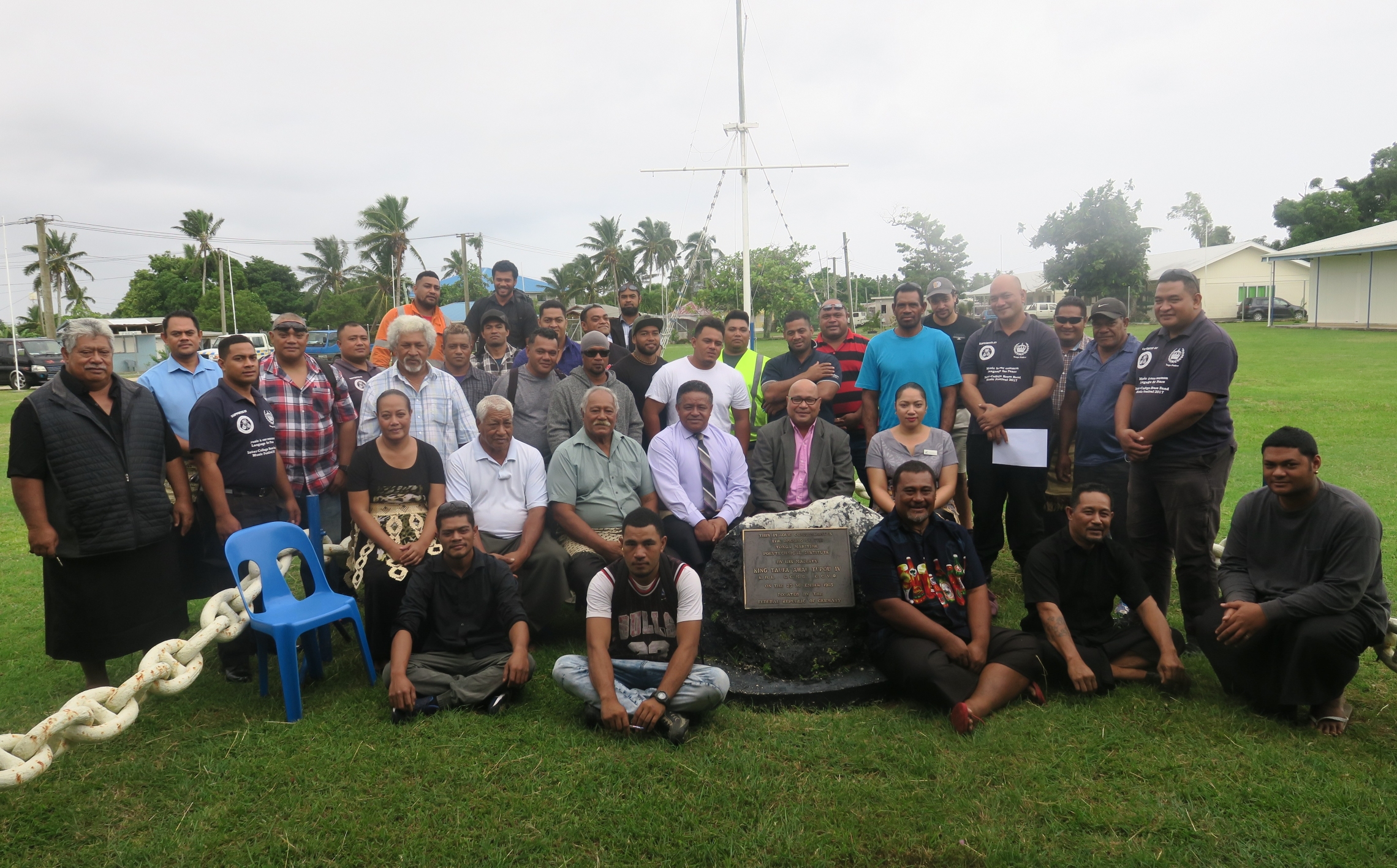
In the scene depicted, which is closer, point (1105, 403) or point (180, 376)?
point (180, 376)

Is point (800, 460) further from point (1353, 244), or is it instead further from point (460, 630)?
point (1353, 244)

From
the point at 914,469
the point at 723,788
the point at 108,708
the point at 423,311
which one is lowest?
the point at 723,788

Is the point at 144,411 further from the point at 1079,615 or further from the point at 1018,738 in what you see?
the point at 1079,615

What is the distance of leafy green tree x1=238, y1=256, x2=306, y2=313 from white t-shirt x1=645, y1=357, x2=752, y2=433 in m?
58.3

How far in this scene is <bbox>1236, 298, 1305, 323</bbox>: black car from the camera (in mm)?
39562

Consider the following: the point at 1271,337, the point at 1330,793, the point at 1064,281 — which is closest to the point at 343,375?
the point at 1330,793

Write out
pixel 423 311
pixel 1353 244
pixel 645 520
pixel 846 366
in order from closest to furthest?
1. pixel 645 520
2. pixel 846 366
3. pixel 423 311
4. pixel 1353 244

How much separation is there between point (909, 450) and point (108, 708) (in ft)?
15.2

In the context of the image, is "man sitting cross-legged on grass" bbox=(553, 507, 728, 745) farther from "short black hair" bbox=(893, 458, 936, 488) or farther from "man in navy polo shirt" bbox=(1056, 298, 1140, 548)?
"man in navy polo shirt" bbox=(1056, 298, 1140, 548)

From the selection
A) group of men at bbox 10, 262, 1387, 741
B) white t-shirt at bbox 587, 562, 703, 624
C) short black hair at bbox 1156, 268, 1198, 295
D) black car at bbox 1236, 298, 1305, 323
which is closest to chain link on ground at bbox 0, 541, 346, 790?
group of men at bbox 10, 262, 1387, 741

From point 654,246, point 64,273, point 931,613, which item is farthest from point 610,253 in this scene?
point 931,613

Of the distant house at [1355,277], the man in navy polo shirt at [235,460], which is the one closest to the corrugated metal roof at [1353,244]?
the distant house at [1355,277]

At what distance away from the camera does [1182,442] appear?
202 inches

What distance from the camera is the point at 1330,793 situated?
3.62m
